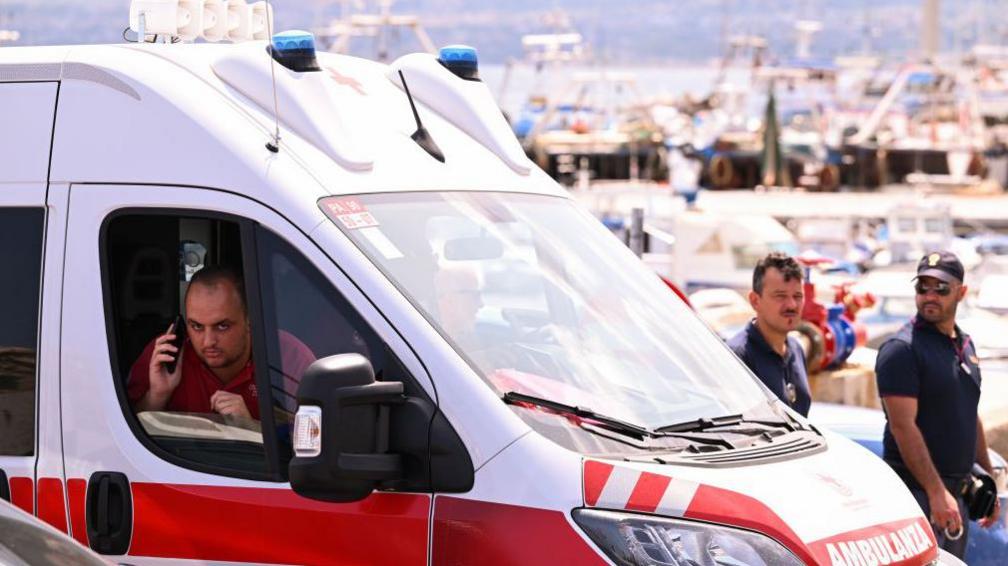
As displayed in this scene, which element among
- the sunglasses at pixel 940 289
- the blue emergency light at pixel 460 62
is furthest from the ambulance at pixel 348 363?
the sunglasses at pixel 940 289

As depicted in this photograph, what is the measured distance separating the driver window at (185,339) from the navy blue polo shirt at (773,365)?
2544mm

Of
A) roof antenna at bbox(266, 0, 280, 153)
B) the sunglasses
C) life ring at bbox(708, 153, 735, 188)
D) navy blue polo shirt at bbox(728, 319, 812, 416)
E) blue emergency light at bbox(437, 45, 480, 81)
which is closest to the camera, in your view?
roof antenna at bbox(266, 0, 280, 153)

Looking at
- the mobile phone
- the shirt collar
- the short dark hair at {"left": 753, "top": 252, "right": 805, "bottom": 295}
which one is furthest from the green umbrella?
the mobile phone

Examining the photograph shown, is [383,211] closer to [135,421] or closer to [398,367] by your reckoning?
[398,367]

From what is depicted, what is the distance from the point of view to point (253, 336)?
4.48m

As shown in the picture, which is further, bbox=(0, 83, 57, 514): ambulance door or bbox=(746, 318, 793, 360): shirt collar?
bbox=(746, 318, 793, 360): shirt collar

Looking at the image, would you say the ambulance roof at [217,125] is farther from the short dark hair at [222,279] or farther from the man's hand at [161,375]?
the man's hand at [161,375]

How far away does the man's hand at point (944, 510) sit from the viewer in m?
6.80

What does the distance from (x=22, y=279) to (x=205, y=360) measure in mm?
517

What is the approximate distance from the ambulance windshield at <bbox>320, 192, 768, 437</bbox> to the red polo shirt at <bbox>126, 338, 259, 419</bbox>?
0.52 m

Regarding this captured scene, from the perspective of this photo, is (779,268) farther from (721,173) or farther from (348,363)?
(721,173)

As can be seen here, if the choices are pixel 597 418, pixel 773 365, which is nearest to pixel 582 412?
pixel 597 418

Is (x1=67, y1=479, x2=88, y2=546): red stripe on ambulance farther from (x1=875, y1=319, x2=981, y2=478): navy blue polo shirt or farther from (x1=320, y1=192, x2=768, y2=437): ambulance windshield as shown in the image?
(x1=875, y1=319, x2=981, y2=478): navy blue polo shirt

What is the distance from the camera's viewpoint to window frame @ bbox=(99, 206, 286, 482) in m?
4.43
